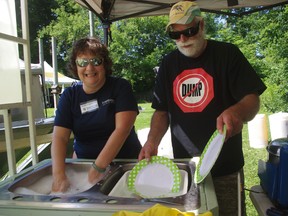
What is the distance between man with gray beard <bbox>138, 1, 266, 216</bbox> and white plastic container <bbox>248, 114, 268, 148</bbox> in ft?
12.0

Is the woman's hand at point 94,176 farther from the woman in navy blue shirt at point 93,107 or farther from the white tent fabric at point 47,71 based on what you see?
the white tent fabric at point 47,71

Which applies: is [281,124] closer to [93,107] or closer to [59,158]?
[93,107]

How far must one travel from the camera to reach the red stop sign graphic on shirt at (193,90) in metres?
1.50

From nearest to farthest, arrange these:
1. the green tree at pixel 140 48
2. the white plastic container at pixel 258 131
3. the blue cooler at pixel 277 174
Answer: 1. the blue cooler at pixel 277 174
2. the white plastic container at pixel 258 131
3. the green tree at pixel 140 48

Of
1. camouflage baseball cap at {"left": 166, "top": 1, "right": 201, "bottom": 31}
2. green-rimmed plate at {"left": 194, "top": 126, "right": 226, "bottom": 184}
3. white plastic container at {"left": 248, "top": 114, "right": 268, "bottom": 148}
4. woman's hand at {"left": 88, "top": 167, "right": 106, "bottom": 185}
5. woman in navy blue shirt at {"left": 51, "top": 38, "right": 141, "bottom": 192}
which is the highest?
camouflage baseball cap at {"left": 166, "top": 1, "right": 201, "bottom": 31}

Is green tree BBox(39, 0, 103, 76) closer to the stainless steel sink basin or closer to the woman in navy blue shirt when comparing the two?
the woman in navy blue shirt

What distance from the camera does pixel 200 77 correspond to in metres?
1.52

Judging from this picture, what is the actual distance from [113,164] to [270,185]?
0.69m

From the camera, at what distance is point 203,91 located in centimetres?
151

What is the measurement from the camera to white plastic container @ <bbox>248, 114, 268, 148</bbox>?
4.93 meters

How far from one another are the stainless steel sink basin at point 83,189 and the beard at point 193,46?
0.55 metres

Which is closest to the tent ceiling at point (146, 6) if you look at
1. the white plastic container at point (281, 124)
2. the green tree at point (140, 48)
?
the white plastic container at point (281, 124)

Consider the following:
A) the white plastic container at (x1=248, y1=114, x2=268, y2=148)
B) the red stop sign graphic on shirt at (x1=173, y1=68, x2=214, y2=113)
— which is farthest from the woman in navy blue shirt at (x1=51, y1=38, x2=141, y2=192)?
the white plastic container at (x1=248, y1=114, x2=268, y2=148)

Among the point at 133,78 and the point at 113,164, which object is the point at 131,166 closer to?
the point at 113,164
